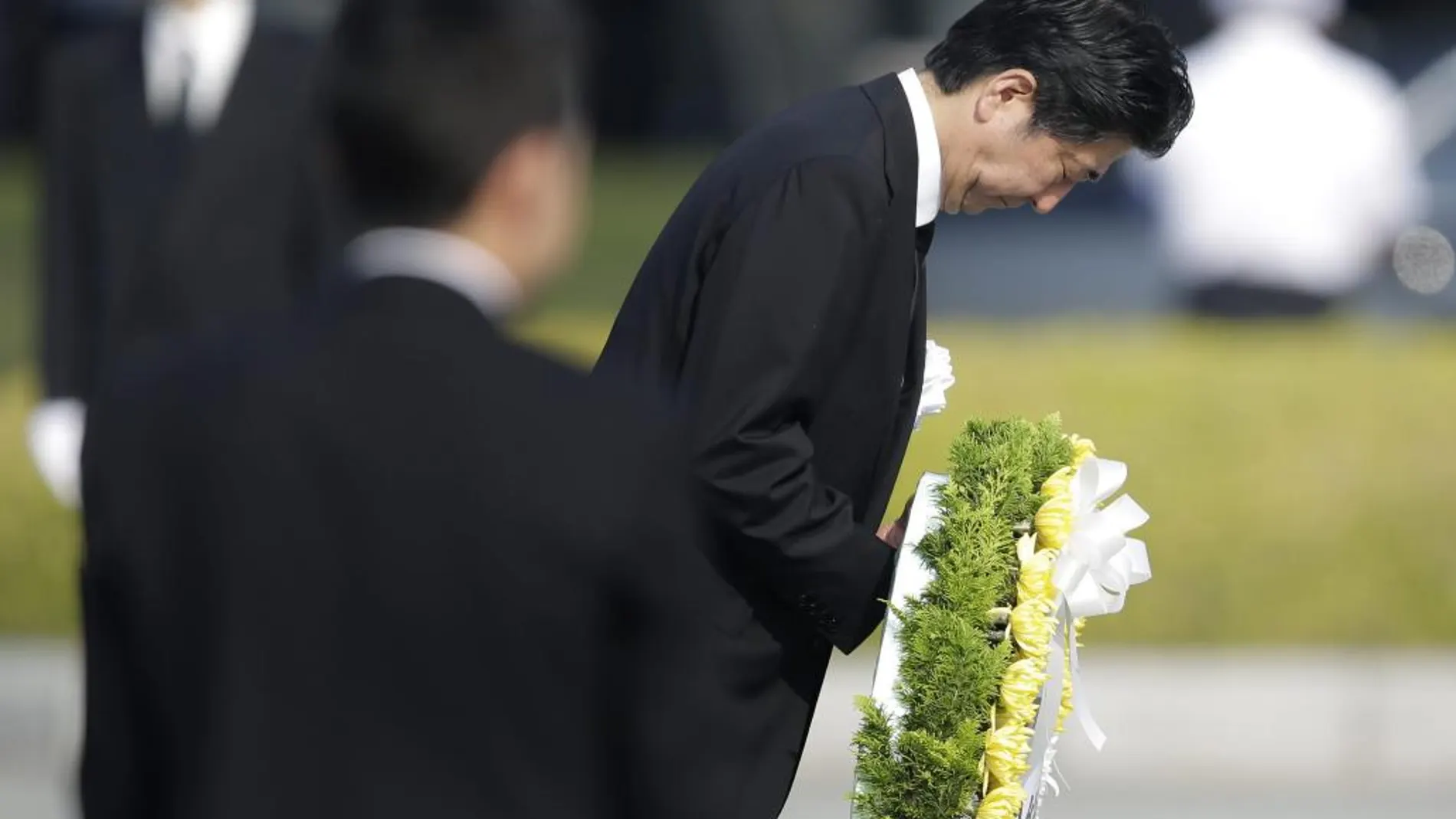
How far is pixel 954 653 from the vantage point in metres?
2.60

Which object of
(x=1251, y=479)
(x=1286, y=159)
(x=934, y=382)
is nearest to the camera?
(x=934, y=382)

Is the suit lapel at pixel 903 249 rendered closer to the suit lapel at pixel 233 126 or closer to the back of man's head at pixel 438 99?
the back of man's head at pixel 438 99

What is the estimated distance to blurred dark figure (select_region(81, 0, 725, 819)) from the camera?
1.58 meters

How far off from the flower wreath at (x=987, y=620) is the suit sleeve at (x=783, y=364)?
98mm

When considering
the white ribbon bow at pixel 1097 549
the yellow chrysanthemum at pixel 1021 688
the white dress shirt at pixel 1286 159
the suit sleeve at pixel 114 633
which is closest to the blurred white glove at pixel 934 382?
the white ribbon bow at pixel 1097 549

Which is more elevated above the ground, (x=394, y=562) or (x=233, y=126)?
(x=233, y=126)

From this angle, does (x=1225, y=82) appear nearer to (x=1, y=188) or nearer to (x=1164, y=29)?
(x=1164, y=29)

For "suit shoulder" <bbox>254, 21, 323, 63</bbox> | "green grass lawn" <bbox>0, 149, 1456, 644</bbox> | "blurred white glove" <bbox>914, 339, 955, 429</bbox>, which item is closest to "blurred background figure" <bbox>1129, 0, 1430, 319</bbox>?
"green grass lawn" <bbox>0, 149, 1456, 644</bbox>

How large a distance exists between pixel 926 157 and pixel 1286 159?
12.4 ft

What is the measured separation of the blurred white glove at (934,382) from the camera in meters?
2.90

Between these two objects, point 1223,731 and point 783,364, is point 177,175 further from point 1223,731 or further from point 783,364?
point 1223,731

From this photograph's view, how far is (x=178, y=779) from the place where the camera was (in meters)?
1.65

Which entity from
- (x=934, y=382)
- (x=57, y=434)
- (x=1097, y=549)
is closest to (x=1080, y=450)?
(x=1097, y=549)

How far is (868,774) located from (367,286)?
1.24 metres
